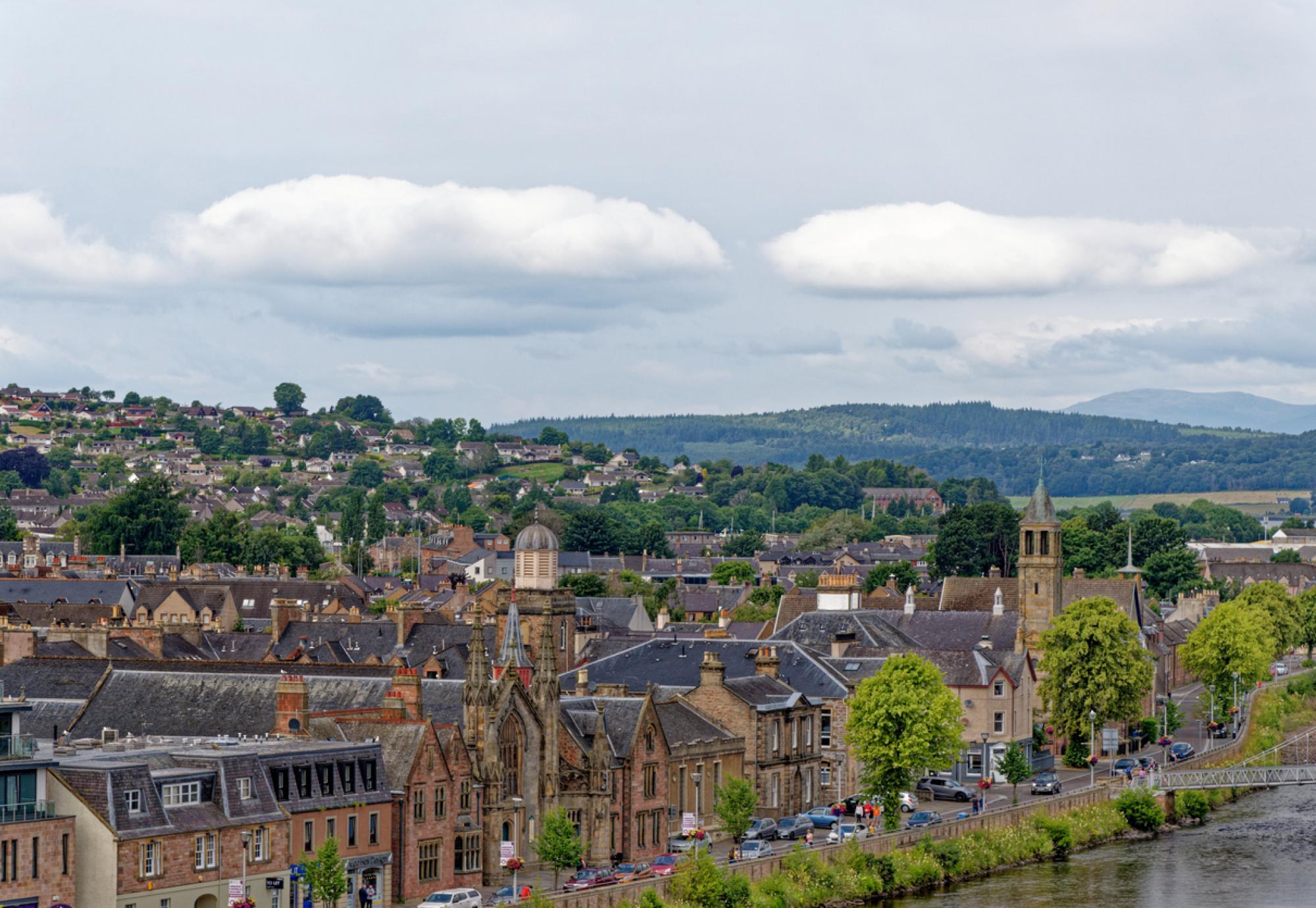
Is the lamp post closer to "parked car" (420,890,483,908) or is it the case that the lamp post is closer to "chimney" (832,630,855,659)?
"chimney" (832,630,855,659)

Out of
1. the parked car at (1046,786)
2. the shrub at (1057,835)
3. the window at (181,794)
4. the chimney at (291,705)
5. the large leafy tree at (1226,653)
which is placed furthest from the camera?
the large leafy tree at (1226,653)

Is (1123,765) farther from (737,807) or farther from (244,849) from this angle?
(244,849)

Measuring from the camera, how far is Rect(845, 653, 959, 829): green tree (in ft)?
309

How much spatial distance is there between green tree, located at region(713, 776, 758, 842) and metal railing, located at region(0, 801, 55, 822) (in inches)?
1250

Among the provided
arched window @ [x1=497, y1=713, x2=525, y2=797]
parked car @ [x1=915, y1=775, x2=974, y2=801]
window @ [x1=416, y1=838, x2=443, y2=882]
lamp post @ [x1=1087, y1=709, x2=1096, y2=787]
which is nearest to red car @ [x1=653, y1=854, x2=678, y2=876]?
arched window @ [x1=497, y1=713, x2=525, y2=797]

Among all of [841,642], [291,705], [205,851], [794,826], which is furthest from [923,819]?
[205,851]

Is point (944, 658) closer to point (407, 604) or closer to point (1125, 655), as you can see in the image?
point (1125, 655)

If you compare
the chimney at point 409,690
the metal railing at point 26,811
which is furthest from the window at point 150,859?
the chimney at point 409,690

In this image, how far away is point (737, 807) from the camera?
86.4 m

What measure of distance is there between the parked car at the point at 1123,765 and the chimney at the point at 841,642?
51.9ft

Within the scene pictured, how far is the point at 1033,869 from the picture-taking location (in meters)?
94.7

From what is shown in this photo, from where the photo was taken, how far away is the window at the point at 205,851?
65250 mm

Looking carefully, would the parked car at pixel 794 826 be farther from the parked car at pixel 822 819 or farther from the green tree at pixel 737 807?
the green tree at pixel 737 807

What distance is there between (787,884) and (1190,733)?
67.5 m
